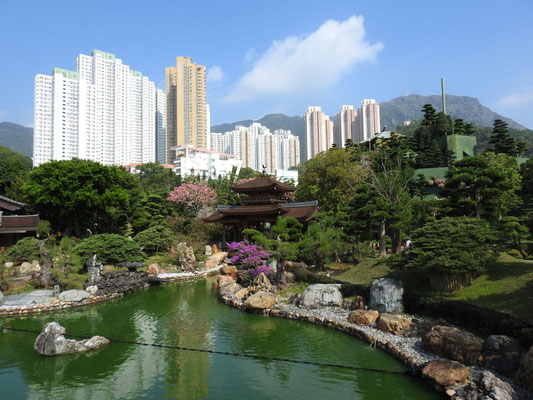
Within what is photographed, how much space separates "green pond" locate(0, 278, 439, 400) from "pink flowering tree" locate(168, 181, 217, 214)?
18102mm

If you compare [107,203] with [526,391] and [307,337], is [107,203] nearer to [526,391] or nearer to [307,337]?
[307,337]

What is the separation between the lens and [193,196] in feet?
97.3

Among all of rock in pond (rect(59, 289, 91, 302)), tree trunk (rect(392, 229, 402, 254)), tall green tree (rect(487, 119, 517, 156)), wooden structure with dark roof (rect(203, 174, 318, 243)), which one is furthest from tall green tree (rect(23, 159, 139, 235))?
tall green tree (rect(487, 119, 517, 156))

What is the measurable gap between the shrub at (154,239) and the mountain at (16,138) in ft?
496

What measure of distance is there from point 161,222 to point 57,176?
7567 mm

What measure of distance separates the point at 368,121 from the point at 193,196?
9227 centimetres

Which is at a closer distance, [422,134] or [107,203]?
[107,203]

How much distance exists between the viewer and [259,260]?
48.2 ft

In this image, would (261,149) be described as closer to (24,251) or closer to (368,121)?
(368,121)

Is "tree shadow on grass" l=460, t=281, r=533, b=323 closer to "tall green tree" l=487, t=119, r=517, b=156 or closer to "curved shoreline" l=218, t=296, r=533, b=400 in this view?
"curved shoreline" l=218, t=296, r=533, b=400

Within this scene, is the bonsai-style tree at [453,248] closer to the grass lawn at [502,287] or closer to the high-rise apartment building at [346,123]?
the grass lawn at [502,287]

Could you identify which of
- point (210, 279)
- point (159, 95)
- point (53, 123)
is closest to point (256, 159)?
point (159, 95)

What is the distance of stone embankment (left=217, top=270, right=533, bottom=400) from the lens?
616 cm

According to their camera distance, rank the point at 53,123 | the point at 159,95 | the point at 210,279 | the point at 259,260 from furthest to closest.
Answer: the point at 159,95 < the point at 53,123 < the point at 210,279 < the point at 259,260
